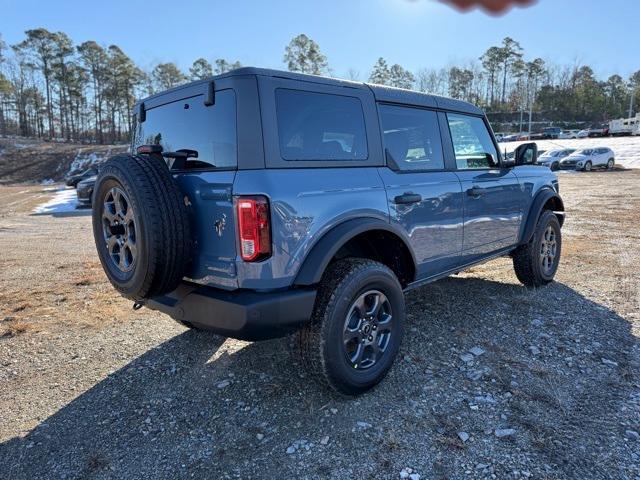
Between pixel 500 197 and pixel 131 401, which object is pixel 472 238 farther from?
pixel 131 401

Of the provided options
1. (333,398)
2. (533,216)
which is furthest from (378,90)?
(533,216)

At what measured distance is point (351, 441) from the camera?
2.51 m

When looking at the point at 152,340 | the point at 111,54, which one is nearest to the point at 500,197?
the point at 152,340

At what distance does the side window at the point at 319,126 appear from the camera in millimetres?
2594

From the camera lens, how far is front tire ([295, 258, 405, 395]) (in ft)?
8.75

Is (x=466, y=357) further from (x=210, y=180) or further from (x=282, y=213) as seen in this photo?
(x=210, y=180)

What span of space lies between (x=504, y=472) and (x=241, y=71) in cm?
250

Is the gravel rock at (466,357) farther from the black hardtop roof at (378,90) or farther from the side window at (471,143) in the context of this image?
the black hardtop roof at (378,90)

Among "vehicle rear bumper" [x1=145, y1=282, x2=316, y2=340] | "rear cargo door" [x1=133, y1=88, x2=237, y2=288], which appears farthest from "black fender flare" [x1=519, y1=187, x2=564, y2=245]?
"rear cargo door" [x1=133, y1=88, x2=237, y2=288]

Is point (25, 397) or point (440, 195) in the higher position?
point (440, 195)

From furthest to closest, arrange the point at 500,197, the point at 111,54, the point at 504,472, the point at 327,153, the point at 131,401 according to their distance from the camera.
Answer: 1. the point at 111,54
2. the point at 500,197
3. the point at 131,401
4. the point at 327,153
5. the point at 504,472

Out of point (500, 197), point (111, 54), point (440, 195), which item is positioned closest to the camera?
point (440, 195)

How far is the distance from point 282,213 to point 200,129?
2.71 ft

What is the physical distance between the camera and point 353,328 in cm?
288
